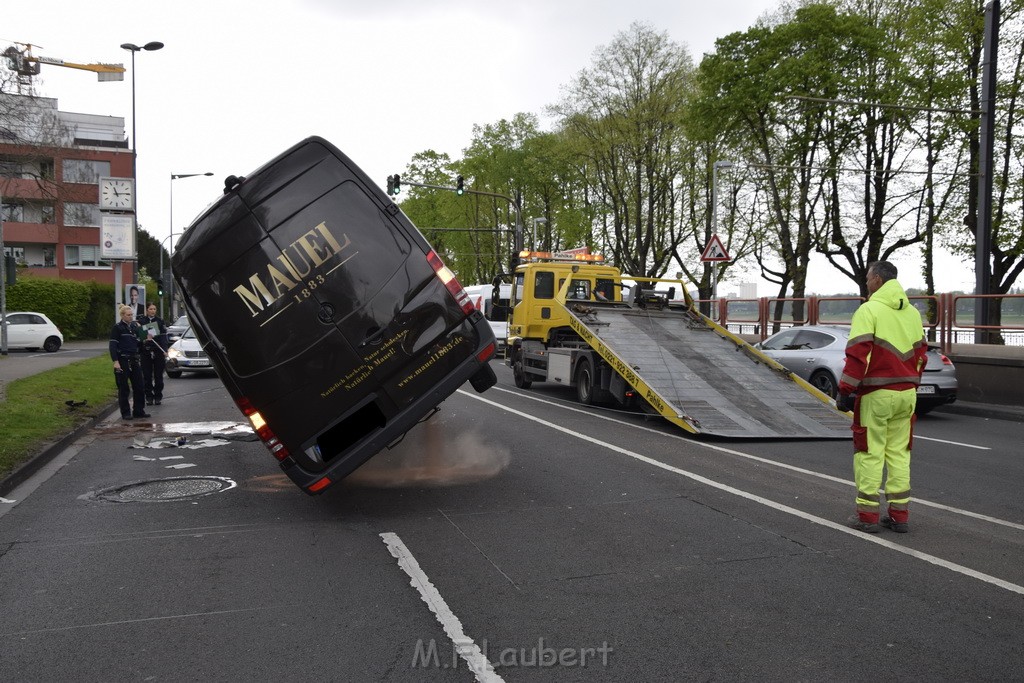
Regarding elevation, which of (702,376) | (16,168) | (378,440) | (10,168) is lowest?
(378,440)

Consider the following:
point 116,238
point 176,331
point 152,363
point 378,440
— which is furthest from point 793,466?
point 176,331

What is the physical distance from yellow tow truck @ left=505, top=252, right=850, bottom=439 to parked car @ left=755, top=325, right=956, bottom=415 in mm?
1722

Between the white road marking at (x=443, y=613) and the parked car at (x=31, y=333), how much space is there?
103ft

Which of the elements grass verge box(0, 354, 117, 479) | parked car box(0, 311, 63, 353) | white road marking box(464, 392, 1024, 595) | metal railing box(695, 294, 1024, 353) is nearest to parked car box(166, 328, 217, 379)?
grass verge box(0, 354, 117, 479)

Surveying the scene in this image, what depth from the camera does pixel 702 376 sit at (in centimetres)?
1207

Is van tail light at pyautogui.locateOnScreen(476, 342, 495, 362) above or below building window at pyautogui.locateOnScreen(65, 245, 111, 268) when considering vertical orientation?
below

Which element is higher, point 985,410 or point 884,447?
point 884,447

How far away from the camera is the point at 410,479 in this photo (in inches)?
319

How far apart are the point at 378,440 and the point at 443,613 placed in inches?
93.5

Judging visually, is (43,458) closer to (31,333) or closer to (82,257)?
(31,333)

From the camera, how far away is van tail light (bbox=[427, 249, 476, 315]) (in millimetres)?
7012

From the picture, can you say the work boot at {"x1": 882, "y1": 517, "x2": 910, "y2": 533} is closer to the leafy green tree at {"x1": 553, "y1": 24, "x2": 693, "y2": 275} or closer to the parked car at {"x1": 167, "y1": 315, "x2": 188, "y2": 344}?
the parked car at {"x1": 167, "y1": 315, "x2": 188, "y2": 344}

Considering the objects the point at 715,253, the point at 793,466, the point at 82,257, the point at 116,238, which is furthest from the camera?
the point at 82,257

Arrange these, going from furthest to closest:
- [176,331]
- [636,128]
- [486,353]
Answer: [636,128] → [176,331] → [486,353]
